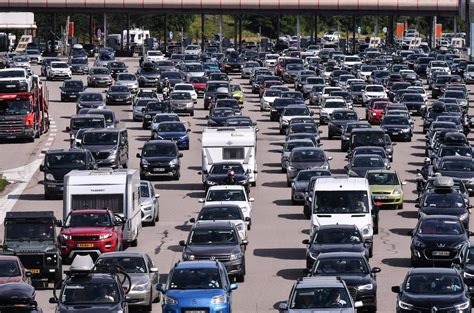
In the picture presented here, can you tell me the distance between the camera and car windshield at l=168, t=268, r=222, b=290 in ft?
121

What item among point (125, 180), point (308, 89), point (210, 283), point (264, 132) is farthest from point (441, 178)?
point (308, 89)

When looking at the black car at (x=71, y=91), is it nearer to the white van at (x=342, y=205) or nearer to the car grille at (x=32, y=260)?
the white van at (x=342, y=205)

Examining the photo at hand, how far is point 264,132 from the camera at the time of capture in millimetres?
85812

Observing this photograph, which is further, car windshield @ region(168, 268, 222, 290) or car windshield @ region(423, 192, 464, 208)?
car windshield @ region(423, 192, 464, 208)

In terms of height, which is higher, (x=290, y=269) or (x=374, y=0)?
(x=374, y=0)

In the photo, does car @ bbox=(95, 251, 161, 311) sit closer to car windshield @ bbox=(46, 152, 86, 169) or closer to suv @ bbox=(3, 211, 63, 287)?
suv @ bbox=(3, 211, 63, 287)

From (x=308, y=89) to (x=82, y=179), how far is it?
5553 centimetres

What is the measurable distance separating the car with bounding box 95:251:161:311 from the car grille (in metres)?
2.93

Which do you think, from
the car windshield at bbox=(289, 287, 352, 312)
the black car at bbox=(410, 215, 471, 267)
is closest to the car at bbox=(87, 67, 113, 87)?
the black car at bbox=(410, 215, 471, 267)

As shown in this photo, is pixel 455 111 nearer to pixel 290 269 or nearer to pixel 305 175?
pixel 305 175

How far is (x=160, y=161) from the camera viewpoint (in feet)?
218

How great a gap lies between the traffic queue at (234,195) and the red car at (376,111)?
0.39 feet

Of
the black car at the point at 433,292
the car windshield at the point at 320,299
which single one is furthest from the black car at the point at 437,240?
the car windshield at the point at 320,299

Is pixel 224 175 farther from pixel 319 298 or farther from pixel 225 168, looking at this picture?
pixel 319 298
